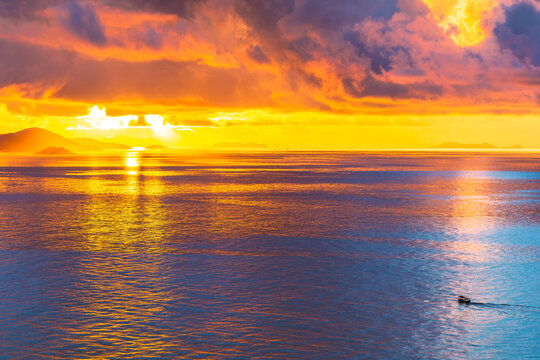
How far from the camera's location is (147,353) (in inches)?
586

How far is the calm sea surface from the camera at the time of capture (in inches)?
616

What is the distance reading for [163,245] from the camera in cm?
3022

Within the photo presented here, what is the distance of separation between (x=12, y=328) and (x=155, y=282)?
617 cm

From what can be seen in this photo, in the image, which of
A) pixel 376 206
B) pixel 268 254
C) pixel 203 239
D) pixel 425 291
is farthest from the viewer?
pixel 376 206

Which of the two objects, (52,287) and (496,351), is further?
(52,287)

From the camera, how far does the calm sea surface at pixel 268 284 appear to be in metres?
15.6

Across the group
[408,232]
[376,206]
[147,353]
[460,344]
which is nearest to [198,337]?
[147,353]

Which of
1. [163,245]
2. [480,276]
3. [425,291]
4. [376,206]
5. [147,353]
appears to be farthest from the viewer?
[376,206]

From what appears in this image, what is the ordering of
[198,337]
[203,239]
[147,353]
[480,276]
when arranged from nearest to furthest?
[147,353]
[198,337]
[480,276]
[203,239]

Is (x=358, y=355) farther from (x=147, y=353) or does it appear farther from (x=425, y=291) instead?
(x=425, y=291)

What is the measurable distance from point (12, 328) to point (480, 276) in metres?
16.8

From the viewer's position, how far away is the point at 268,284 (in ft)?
71.5

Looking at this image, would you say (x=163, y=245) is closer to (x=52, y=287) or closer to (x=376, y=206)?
(x=52, y=287)

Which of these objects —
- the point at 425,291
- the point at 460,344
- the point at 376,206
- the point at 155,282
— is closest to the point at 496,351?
the point at 460,344
